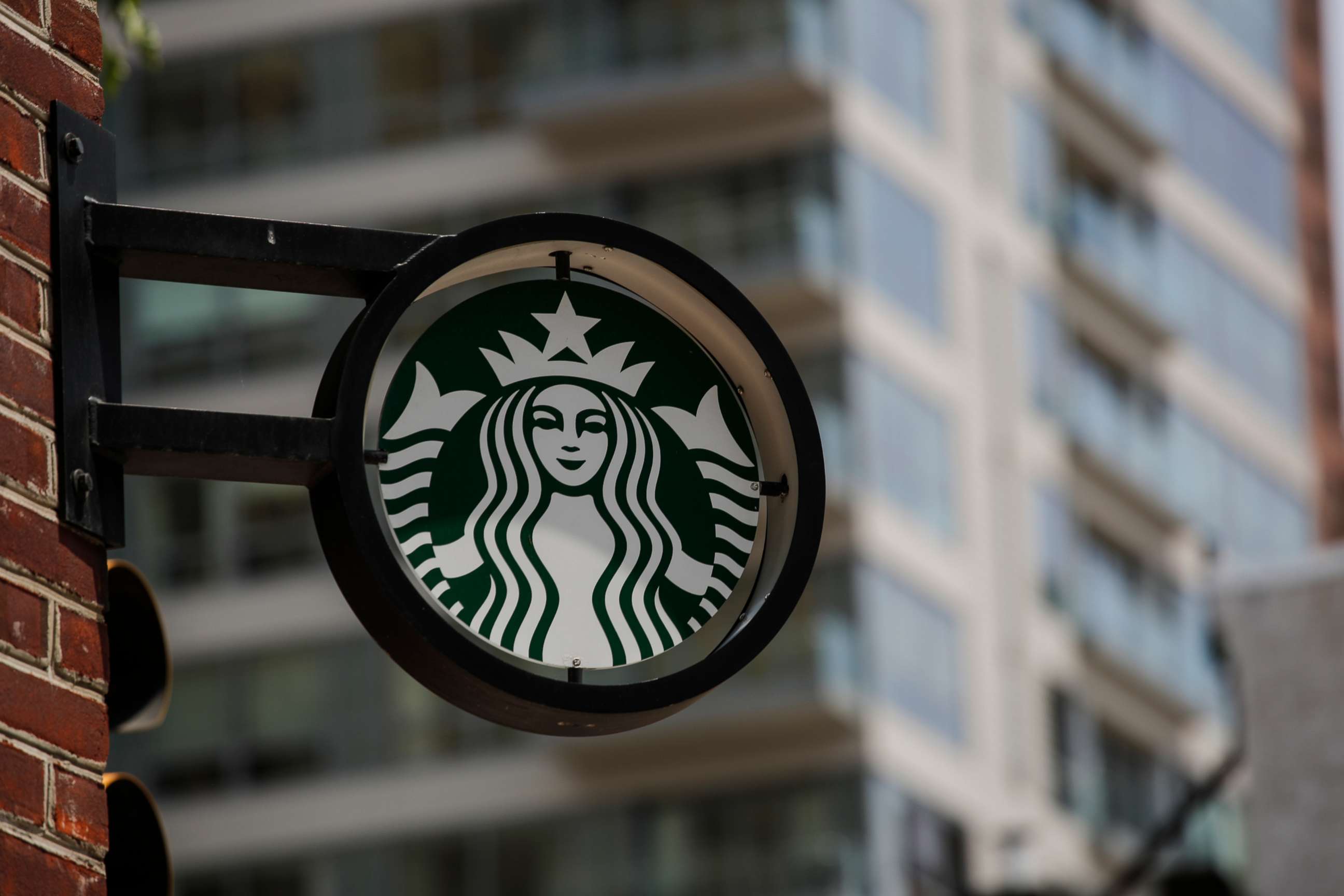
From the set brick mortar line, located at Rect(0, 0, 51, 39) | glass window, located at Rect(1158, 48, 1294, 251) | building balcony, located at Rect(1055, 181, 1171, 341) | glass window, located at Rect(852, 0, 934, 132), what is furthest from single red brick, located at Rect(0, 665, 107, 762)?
glass window, located at Rect(1158, 48, 1294, 251)

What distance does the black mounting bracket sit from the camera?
13.6ft

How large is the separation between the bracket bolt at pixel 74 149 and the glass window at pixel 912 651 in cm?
3199

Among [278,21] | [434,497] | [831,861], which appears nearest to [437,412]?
[434,497]

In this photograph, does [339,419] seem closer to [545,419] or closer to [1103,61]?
[545,419]

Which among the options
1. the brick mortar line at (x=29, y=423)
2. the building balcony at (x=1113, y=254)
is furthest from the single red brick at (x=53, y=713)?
the building balcony at (x=1113, y=254)

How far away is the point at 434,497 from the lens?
13.8 ft

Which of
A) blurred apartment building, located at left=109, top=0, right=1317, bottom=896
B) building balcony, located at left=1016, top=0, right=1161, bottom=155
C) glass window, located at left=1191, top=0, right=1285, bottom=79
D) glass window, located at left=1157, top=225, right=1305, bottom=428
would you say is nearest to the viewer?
blurred apartment building, located at left=109, top=0, right=1317, bottom=896

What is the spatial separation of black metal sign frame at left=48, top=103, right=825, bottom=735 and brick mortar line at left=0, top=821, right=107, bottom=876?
19.1 inches

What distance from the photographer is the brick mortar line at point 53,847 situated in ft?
12.8

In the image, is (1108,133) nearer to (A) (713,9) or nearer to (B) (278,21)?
(A) (713,9)

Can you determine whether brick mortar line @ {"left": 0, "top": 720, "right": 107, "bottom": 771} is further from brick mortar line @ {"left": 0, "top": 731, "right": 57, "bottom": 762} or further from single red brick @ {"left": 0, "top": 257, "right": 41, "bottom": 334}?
single red brick @ {"left": 0, "top": 257, "right": 41, "bottom": 334}

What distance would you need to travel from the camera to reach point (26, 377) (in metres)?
4.10

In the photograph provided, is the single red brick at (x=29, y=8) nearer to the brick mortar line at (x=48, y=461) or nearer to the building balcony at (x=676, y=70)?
the brick mortar line at (x=48, y=461)

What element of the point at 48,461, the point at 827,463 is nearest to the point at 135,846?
the point at 48,461
